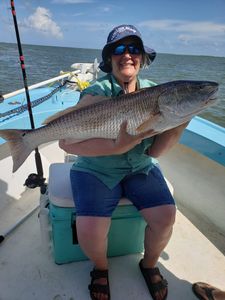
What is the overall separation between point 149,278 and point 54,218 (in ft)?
3.00

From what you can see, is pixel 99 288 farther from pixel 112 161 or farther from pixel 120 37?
pixel 120 37

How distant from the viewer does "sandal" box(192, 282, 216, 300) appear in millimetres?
2307

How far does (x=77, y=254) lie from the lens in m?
2.57

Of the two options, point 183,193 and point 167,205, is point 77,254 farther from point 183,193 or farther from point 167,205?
point 183,193

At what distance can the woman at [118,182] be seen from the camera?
2119mm

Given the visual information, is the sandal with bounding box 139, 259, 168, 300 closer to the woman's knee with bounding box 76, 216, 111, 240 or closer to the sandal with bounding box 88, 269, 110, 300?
the sandal with bounding box 88, 269, 110, 300

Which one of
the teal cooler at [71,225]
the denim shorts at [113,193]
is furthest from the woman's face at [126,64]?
the teal cooler at [71,225]

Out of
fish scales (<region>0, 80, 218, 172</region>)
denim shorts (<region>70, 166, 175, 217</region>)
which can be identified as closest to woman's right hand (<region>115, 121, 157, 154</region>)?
fish scales (<region>0, 80, 218, 172</region>)

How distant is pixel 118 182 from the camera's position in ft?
7.41

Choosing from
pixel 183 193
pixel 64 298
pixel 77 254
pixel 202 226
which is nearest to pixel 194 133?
pixel 183 193

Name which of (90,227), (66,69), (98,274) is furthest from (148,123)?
(66,69)

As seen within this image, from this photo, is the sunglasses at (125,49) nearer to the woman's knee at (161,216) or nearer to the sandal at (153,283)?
the woman's knee at (161,216)

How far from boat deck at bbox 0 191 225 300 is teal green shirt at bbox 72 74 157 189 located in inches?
33.9

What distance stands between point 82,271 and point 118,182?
895 millimetres
